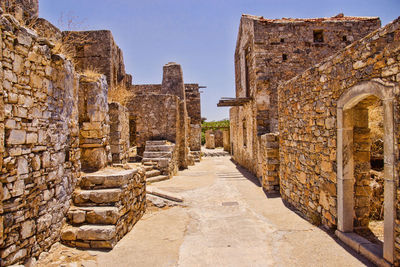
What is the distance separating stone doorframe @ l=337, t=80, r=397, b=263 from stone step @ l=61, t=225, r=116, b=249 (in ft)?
12.1

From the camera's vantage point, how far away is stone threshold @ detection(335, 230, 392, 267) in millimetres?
3228

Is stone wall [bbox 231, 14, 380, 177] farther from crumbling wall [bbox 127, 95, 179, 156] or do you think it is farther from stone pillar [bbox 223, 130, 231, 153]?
stone pillar [bbox 223, 130, 231, 153]

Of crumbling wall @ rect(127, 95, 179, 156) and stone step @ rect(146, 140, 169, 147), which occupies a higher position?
crumbling wall @ rect(127, 95, 179, 156)

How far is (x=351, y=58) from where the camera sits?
3830 millimetres

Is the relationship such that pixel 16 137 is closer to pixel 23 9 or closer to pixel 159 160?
pixel 23 9

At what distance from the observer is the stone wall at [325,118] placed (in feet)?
10.0

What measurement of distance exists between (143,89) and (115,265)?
15395mm

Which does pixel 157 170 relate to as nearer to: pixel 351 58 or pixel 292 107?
pixel 292 107

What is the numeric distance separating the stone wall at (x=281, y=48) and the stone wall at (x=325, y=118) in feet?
11.1

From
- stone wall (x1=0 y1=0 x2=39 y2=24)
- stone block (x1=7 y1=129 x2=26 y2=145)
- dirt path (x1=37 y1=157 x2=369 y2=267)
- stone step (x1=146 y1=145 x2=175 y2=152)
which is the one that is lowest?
dirt path (x1=37 y1=157 x2=369 y2=267)

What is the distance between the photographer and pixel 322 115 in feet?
15.5

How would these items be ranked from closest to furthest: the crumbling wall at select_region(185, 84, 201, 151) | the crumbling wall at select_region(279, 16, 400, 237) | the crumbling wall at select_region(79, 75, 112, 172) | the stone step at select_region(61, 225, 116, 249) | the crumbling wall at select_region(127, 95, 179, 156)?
the crumbling wall at select_region(279, 16, 400, 237), the stone step at select_region(61, 225, 116, 249), the crumbling wall at select_region(79, 75, 112, 172), the crumbling wall at select_region(127, 95, 179, 156), the crumbling wall at select_region(185, 84, 201, 151)

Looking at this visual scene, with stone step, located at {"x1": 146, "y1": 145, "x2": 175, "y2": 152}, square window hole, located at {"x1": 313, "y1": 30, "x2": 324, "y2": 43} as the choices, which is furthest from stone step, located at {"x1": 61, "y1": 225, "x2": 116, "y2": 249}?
square window hole, located at {"x1": 313, "y1": 30, "x2": 324, "y2": 43}

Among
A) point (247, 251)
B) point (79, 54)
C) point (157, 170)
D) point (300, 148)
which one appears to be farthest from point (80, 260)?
point (79, 54)
